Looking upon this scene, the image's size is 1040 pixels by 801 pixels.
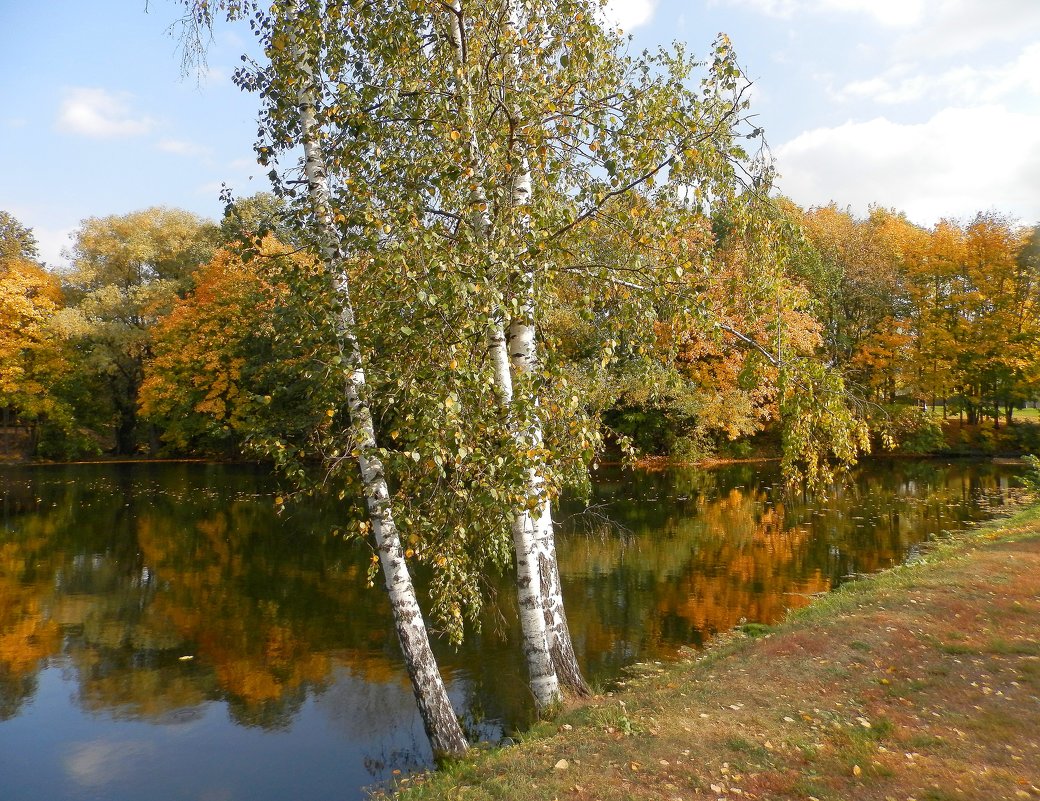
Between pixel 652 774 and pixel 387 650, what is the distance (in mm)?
6549

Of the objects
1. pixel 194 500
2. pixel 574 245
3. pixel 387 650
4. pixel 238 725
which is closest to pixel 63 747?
pixel 238 725

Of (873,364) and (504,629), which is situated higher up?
(873,364)

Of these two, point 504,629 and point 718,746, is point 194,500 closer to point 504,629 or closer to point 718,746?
point 504,629

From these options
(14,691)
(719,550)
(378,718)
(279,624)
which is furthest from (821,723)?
(719,550)

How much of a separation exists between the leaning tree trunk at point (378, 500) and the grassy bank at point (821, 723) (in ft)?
1.84

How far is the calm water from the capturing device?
804 centimetres

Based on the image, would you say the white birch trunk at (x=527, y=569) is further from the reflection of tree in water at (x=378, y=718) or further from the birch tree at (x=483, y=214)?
the reflection of tree in water at (x=378, y=718)

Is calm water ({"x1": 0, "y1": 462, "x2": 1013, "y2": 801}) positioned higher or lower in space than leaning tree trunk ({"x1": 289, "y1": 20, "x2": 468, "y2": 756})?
lower

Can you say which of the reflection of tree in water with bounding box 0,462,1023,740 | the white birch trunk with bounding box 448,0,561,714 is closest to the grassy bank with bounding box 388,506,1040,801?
the white birch trunk with bounding box 448,0,561,714

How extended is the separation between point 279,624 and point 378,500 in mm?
6888

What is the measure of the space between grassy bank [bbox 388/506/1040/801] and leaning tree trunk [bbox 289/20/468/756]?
0.56 m

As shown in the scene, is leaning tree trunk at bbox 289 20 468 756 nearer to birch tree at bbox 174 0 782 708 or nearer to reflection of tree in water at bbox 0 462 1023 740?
birch tree at bbox 174 0 782 708

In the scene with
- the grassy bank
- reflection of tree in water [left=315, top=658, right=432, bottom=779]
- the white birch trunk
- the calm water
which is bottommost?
reflection of tree in water [left=315, top=658, right=432, bottom=779]

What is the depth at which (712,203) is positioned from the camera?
729 centimetres
